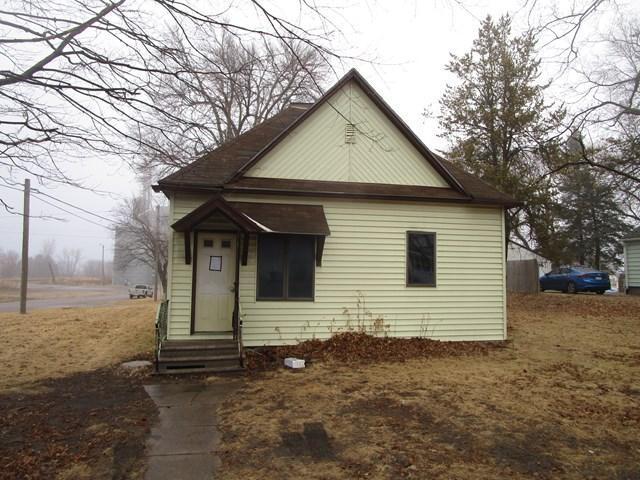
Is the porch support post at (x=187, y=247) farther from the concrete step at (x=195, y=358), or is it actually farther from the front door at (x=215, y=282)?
the concrete step at (x=195, y=358)

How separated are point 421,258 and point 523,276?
17004 millimetres

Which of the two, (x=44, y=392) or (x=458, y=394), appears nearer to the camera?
(x=458, y=394)

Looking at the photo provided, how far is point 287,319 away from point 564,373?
5370mm

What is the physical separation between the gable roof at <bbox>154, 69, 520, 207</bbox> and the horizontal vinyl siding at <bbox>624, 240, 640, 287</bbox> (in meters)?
16.7

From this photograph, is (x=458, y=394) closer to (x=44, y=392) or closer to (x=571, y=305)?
(x=44, y=392)

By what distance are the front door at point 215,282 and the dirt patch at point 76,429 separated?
77.6 inches

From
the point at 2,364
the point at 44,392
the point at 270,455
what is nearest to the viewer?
the point at 270,455

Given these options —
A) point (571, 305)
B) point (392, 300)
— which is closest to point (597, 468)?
point (392, 300)

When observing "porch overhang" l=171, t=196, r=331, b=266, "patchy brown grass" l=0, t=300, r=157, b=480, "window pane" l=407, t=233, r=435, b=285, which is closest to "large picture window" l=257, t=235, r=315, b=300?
"porch overhang" l=171, t=196, r=331, b=266

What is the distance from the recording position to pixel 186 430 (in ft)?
17.8

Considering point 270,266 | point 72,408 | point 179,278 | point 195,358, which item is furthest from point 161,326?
point 72,408

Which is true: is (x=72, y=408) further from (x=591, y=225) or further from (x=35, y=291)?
(x=35, y=291)

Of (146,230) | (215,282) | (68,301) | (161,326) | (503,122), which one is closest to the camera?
(161,326)

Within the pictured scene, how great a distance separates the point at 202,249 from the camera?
967cm
